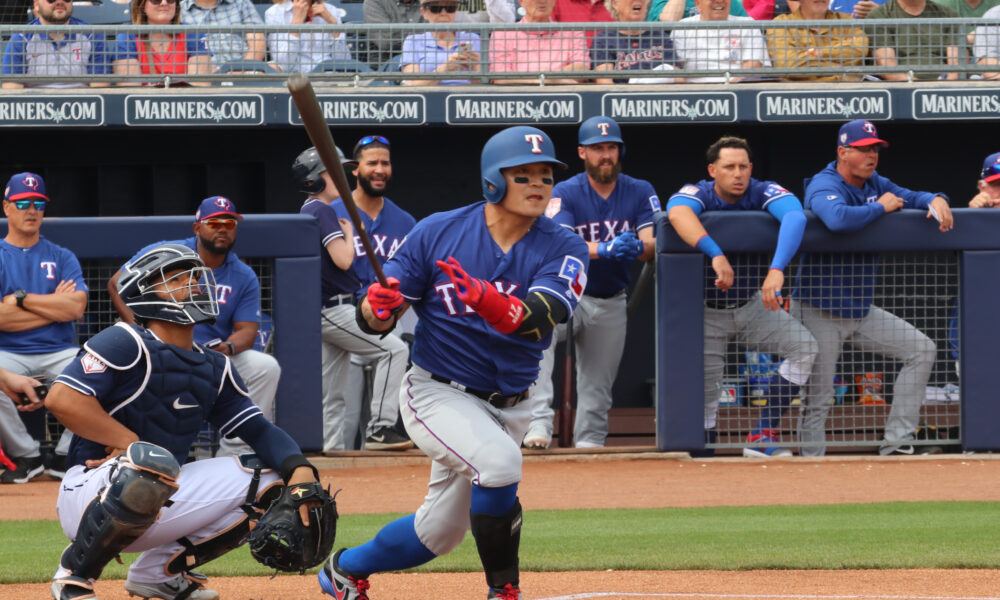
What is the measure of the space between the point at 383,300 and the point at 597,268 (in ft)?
12.6

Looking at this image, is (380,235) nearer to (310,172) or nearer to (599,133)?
(310,172)

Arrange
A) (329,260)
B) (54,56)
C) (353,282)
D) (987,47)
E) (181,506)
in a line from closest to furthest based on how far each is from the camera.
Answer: (181,506) → (329,260) → (353,282) → (54,56) → (987,47)

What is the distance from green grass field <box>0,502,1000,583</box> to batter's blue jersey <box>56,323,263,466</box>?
1151mm

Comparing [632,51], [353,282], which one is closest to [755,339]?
[353,282]

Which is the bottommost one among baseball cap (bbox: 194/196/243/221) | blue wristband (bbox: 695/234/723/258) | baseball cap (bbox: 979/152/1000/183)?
blue wristband (bbox: 695/234/723/258)

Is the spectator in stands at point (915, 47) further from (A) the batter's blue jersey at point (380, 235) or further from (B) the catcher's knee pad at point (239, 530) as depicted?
(B) the catcher's knee pad at point (239, 530)

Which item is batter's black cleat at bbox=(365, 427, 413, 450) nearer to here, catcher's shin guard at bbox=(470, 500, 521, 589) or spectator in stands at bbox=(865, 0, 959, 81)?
catcher's shin guard at bbox=(470, 500, 521, 589)

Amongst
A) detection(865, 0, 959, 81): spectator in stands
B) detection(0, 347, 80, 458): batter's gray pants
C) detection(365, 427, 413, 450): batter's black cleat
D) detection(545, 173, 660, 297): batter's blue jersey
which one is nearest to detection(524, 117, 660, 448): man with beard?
detection(545, 173, 660, 297): batter's blue jersey

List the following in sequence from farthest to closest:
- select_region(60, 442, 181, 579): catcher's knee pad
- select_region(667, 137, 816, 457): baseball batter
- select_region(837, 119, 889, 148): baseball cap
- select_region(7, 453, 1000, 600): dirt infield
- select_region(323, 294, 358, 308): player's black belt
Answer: select_region(323, 294, 358, 308): player's black belt
select_region(837, 119, 889, 148): baseball cap
select_region(667, 137, 816, 457): baseball batter
select_region(7, 453, 1000, 600): dirt infield
select_region(60, 442, 181, 579): catcher's knee pad

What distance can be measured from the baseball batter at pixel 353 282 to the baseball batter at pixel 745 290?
5.73 ft

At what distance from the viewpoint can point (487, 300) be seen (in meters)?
3.96

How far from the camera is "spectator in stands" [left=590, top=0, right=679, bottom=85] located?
9.27m

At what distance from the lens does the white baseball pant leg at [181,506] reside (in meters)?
4.12

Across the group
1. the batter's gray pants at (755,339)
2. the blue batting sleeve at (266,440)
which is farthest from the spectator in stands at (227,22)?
the blue batting sleeve at (266,440)
